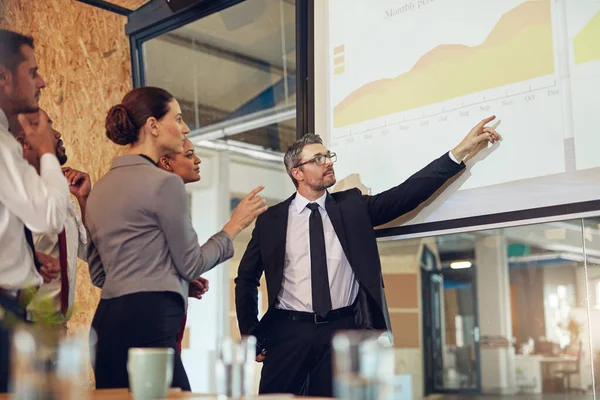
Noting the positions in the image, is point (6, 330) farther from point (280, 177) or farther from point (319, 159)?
point (280, 177)

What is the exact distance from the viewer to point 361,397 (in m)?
0.88

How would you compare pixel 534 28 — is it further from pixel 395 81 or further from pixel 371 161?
pixel 371 161

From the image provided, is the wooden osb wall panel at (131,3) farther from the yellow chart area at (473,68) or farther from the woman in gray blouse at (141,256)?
the woman in gray blouse at (141,256)

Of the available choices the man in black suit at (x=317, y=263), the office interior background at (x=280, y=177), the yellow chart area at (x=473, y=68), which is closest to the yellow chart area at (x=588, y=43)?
the yellow chart area at (x=473, y=68)

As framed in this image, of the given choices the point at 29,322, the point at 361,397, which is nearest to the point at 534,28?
the point at 29,322

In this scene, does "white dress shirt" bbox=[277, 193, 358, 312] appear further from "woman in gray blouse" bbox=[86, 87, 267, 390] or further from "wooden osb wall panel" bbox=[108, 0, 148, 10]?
"wooden osb wall panel" bbox=[108, 0, 148, 10]

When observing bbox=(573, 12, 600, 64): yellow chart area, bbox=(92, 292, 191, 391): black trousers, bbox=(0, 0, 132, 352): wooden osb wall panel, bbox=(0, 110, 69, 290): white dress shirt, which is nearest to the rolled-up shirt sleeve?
bbox=(0, 110, 69, 290): white dress shirt

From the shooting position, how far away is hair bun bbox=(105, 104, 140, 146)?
218 centimetres

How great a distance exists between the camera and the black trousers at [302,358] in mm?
2828

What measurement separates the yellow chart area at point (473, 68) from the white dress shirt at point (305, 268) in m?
0.49

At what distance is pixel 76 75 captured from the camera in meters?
4.52

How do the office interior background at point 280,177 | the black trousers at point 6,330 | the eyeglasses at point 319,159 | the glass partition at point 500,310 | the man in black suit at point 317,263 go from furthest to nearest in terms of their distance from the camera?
the office interior background at point 280,177 < the glass partition at point 500,310 < the eyeglasses at point 319,159 < the man in black suit at point 317,263 < the black trousers at point 6,330

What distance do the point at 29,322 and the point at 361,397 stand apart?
114cm

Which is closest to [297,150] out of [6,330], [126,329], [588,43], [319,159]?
[319,159]
